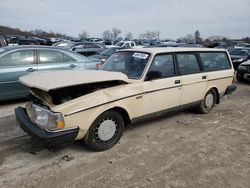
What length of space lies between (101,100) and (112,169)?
99 cm

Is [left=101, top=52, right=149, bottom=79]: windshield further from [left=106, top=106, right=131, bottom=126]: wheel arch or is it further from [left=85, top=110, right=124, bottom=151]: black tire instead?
[left=85, top=110, right=124, bottom=151]: black tire

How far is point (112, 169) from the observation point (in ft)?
10.7

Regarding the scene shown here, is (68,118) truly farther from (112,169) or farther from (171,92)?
(171,92)

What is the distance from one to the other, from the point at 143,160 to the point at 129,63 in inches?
72.3

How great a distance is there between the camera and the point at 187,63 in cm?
502

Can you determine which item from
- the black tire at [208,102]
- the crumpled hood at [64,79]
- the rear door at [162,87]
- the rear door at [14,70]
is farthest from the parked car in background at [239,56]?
the crumpled hood at [64,79]

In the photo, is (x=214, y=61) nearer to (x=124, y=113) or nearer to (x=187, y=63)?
(x=187, y=63)

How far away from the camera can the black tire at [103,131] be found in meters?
3.59

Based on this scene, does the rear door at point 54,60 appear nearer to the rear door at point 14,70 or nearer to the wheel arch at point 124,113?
the rear door at point 14,70

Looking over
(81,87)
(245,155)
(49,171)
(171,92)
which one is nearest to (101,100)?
(81,87)

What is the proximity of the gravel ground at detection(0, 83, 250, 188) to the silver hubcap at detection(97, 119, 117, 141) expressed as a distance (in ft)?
0.78

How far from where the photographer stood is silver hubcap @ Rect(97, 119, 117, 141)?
3689mm

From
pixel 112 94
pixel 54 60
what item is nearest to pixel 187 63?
pixel 112 94

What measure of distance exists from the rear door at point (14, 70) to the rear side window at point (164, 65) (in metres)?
3.50
